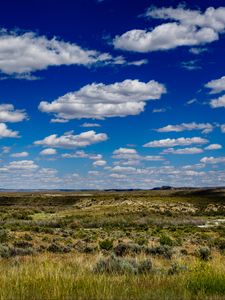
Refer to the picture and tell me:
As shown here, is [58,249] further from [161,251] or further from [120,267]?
[120,267]

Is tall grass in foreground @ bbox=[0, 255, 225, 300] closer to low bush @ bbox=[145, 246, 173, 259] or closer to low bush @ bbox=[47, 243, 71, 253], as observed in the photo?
low bush @ bbox=[145, 246, 173, 259]

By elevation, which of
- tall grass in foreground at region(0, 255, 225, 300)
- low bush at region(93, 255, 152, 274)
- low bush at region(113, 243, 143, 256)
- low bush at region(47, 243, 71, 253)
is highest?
tall grass in foreground at region(0, 255, 225, 300)

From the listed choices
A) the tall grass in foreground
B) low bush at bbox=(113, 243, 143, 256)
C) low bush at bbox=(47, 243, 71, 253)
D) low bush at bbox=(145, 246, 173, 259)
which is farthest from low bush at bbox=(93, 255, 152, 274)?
low bush at bbox=(47, 243, 71, 253)

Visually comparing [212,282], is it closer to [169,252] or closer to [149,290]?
[149,290]

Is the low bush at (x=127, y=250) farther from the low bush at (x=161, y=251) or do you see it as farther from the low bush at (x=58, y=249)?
the low bush at (x=58, y=249)

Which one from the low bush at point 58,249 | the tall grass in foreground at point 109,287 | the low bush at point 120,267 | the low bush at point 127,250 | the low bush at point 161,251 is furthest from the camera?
the low bush at point 58,249

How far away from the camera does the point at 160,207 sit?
97312 millimetres

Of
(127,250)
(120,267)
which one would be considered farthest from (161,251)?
(120,267)

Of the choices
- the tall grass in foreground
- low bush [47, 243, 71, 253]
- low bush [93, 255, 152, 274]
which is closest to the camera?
the tall grass in foreground

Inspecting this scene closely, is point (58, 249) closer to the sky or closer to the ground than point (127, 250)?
closer to the ground

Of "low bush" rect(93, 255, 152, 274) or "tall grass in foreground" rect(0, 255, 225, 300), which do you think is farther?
"low bush" rect(93, 255, 152, 274)

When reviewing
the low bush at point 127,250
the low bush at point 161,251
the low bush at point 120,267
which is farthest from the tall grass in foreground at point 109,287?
the low bush at point 127,250

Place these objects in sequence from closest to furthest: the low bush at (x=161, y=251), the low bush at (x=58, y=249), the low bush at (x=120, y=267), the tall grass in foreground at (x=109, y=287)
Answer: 1. the tall grass in foreground at (x=109, y=287)
2. the low bush at (x=120, y=267)
3. the low bush at (x=161, y=251)
4. the low bush at (x=58, y=249)

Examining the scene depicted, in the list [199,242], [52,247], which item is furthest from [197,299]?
[199,242]
